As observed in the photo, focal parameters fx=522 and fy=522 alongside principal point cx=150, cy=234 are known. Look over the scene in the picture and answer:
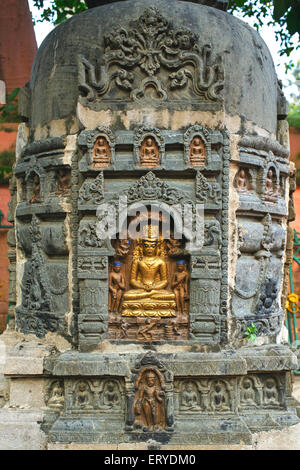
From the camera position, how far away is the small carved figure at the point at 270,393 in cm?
554

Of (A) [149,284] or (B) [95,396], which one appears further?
(A) [149,284]

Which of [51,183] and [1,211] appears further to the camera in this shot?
[1,211]

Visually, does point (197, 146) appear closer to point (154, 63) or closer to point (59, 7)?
point (154, 63)

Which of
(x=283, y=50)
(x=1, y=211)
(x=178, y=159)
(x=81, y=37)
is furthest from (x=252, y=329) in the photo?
(x=283, y=50)

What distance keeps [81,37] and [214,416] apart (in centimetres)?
429

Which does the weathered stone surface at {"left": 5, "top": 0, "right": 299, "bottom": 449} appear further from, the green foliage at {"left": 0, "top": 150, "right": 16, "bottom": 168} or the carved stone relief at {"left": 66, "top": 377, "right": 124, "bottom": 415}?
the green foliage at {"left": 0, "top": 150, "right": 16, "bottom": 168}

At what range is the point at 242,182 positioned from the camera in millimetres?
5793

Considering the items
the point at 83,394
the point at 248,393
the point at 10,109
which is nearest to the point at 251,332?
the point at 248,393

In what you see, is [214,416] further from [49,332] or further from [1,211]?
[1,211]

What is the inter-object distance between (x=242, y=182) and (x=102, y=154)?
5.19 feet

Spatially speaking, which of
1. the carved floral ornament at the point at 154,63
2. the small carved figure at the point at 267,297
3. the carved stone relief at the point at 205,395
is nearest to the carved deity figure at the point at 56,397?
the carved stone relief at the point at 205,395

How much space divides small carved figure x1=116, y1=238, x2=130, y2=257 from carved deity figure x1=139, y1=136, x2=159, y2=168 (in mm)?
826

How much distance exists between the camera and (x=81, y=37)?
5809 mm

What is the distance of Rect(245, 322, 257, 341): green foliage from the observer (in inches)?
221
